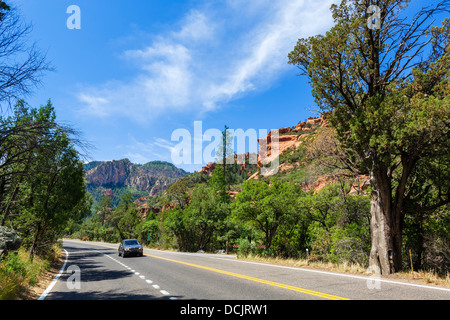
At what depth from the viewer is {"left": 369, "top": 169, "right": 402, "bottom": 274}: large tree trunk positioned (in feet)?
37.2

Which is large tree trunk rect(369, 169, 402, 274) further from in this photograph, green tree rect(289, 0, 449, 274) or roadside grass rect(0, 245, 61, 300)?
roadside grass rect(0, 245, 61, 300)

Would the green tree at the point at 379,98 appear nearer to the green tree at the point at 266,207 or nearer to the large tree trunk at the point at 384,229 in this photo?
the large tree trunk at the point at 384,229

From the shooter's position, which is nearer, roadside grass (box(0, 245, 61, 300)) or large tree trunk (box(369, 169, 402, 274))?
roadside grass (box(0, 245, 61, 300))

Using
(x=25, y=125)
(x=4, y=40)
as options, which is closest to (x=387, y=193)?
(x=25, y=125)

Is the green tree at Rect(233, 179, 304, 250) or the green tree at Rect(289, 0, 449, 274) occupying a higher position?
the green tree at Rect(289, 0, 449, 274)

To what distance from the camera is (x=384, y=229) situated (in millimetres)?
11711

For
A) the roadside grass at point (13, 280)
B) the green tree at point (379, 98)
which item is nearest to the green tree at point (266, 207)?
the green tree at point (379, 98)

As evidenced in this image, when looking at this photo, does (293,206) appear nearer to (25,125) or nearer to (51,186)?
(51,186)

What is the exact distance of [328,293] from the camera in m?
6.61

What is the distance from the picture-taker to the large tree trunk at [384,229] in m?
11.3

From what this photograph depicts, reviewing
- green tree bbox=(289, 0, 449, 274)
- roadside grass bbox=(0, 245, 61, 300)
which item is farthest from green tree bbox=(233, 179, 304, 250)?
roadside grass bbox=(0, 245, 61, 300)

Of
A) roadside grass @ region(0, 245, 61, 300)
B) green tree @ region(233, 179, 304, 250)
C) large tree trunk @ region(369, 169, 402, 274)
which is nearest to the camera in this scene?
roadside grass @ region(0, 245, 61, 300)

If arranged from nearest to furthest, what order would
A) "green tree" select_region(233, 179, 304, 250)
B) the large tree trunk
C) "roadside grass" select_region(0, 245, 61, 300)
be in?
"roadside grass" select_region(0, 245, 61, 300) → the large tree trunk → "green tree" select_region(233, 179, 304, 250)
